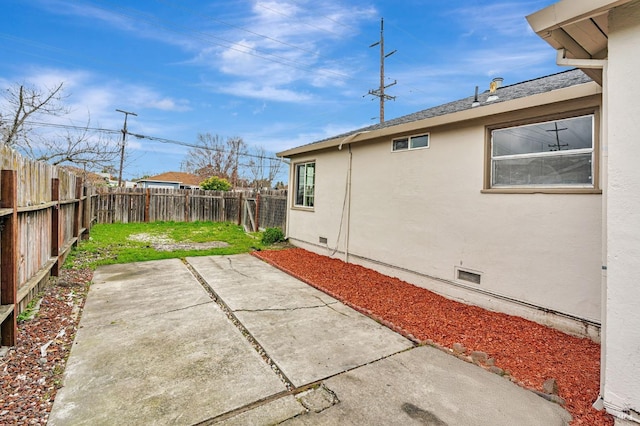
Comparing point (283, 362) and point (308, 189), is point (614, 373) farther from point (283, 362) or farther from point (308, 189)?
point (308, 189)

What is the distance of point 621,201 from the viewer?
1997 millimetres

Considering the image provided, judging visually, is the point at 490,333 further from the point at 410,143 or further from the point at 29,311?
the point at 29,311

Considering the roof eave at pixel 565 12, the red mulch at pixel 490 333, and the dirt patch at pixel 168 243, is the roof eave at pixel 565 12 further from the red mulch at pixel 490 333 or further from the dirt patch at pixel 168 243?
the dirt patch at pixel 168 243

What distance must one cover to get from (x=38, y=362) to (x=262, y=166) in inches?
1027

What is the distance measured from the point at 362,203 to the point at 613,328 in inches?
187

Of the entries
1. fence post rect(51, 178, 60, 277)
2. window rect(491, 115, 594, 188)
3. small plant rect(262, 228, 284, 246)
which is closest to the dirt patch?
small plant rect(262, 228, 284, 246)

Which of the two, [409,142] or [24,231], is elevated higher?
[409,142]

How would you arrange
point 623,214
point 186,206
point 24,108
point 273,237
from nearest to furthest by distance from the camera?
1. point 623,214
2. point 24,108
3. point 273,237
4. point 186,206

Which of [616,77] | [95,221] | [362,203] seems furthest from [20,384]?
[95,221]

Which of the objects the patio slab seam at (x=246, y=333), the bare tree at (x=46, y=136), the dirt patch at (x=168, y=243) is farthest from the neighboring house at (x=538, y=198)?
the bare tree at (x=46, y=136)

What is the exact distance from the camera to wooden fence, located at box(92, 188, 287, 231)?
11.4m

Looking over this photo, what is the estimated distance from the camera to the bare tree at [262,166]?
2750cm

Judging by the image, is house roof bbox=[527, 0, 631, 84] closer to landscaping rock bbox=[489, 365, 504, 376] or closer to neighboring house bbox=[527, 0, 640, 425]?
neighboring house bbox=[527, 0, 640, 425]

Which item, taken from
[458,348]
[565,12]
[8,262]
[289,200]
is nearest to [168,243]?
[289,200]
